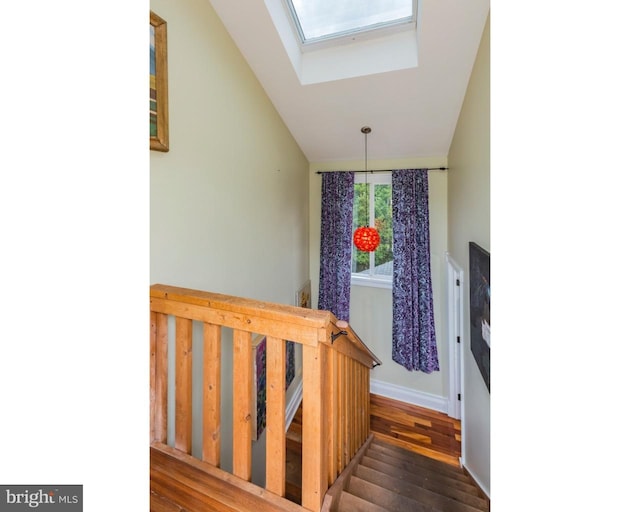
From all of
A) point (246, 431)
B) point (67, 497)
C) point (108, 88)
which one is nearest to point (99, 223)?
point (108, 88)

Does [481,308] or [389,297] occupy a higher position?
[481,308]

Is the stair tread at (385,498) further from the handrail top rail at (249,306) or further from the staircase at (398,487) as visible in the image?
the handrail top rail at (249,306)

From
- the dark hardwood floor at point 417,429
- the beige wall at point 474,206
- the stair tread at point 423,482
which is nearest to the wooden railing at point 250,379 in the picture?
the stair tread at point 423,482

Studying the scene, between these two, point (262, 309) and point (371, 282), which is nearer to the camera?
point (262, 309)

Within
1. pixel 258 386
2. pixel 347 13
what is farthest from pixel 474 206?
pixel 258 386

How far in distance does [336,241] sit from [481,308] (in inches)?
90.3

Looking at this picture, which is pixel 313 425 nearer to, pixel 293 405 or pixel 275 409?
pixel 275 409

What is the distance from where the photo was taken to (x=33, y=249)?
37 cm

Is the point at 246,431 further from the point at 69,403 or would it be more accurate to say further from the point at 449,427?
the point at 449,427

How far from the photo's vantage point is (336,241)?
3.78 m

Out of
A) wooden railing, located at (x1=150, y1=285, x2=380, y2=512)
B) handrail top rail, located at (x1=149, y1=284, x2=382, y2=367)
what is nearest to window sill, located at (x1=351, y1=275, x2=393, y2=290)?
wooden railing, located at (x1=150, y1=285, x2=380, y2=512)

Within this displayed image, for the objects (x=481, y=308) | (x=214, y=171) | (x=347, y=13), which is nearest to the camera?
(x=481, y=308)
